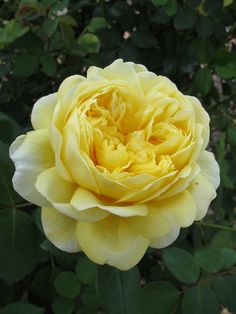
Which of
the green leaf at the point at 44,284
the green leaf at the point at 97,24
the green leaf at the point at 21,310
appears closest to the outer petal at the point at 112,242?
the green leaf at the point at 21,310

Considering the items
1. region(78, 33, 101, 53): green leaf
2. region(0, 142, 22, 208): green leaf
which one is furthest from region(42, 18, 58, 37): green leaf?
region(0, 142, 22, 208): green leaf

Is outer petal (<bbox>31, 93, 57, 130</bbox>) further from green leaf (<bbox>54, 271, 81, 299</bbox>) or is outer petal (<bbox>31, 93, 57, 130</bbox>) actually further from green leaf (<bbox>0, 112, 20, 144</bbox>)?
green leaf (<bbox>54, 271, 81, 299</bbox>)

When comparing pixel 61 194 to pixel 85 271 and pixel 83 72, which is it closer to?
pixel 85 271

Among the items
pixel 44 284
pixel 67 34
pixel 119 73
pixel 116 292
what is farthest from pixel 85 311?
pixel 67 34

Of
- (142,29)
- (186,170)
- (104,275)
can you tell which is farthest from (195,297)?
(142,29)

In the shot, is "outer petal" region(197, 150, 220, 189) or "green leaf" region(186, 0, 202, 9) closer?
"outer petal" region(197, 150, 220, 189)

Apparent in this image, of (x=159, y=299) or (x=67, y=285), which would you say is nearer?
(x=159, y=299)
